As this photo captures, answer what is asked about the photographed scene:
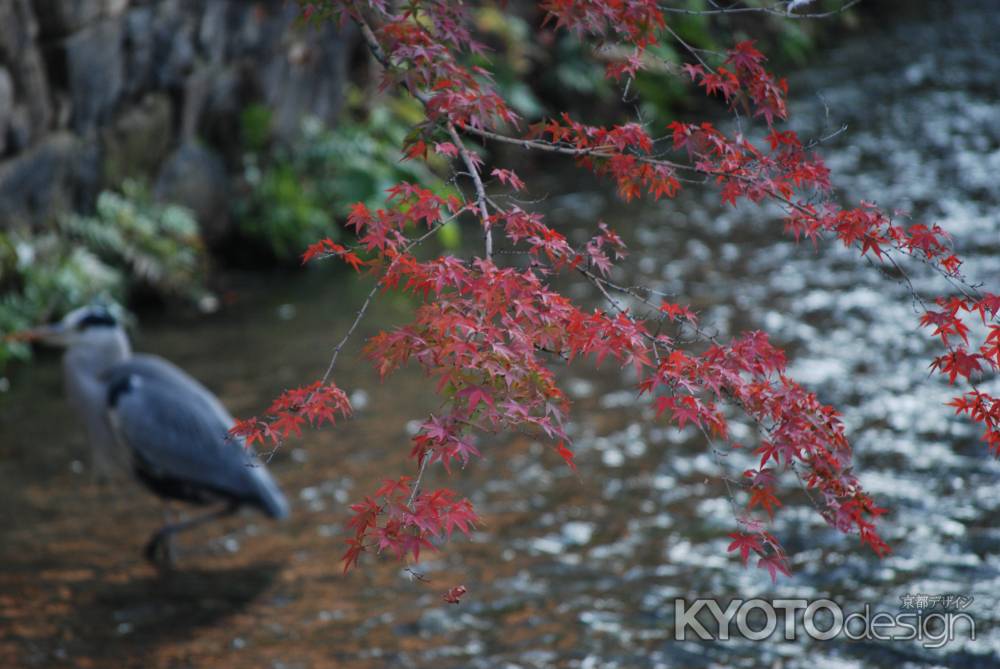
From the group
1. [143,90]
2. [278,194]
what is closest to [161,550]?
[143,90]

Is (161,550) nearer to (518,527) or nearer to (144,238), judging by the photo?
(518,527)

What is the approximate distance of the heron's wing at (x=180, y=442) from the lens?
527 cm

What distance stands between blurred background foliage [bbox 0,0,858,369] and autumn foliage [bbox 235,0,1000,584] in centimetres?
300

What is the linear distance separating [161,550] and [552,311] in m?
3.18

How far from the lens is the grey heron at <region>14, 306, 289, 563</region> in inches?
207

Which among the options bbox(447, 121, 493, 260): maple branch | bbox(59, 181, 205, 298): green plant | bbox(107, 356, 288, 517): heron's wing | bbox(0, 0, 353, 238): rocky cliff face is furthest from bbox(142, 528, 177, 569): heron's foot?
bbox(59, 181, 205, 298): green plant

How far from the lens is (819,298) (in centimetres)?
846

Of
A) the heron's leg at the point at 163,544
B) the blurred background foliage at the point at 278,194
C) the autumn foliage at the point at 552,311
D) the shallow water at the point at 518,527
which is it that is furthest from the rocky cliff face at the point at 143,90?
the autumn foliage at the point at 552,311

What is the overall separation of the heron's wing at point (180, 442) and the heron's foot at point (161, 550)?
10.0 inches

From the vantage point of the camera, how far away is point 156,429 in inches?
210

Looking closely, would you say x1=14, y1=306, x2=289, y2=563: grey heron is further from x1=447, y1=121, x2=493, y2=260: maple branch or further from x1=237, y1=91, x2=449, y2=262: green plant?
x1=237, y1=91, x2=449, y2=262: green plant

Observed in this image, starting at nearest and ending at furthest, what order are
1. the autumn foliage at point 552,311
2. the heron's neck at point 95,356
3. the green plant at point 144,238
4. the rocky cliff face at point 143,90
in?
the autumn foliage at point 552,311 < the heron's neck at point 95,356 < the rocky cliff face at point 143,90 < the green plant at point 144,238

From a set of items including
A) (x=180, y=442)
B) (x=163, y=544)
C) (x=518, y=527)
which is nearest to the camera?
(x=163, y=544)

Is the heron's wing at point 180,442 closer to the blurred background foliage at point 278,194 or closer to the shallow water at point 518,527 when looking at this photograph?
the shallow water at point 518,527
